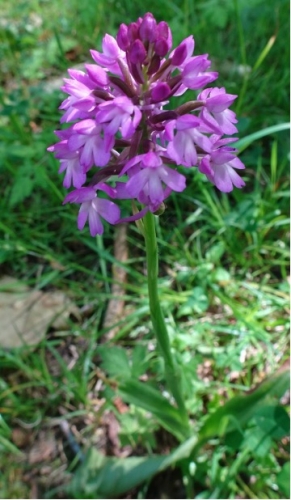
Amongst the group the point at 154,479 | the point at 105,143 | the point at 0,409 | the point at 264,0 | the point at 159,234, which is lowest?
the point at 154,479

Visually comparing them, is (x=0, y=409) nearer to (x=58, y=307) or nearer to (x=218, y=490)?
(x=58, y=307)

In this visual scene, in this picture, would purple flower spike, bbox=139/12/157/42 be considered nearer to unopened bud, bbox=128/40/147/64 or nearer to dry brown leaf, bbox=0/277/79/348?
unopened bud, bbox=128/40/147/64

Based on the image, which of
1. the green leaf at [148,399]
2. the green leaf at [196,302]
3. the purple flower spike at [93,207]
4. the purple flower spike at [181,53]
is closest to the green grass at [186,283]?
the green leaf at [196,302]

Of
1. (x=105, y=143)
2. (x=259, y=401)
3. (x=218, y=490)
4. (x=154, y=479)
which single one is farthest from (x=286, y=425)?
(x=105, y=143)

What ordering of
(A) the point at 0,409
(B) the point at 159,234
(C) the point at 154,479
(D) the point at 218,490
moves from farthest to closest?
(B) the point at 159,234 → (A) the point at 0,409 → (C) the point at 154,479 → (D) the point at 218,490

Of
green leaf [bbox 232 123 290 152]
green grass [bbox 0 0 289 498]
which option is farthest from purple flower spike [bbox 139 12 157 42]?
green leaf [bbox 232 123 290 152]

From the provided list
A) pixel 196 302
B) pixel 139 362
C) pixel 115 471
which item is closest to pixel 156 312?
pixel 139 362

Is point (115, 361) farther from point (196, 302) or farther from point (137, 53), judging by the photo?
point (137, 53)

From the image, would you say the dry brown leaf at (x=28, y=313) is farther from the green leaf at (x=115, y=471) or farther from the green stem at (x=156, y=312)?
the green stem at (x=156, y=312)
